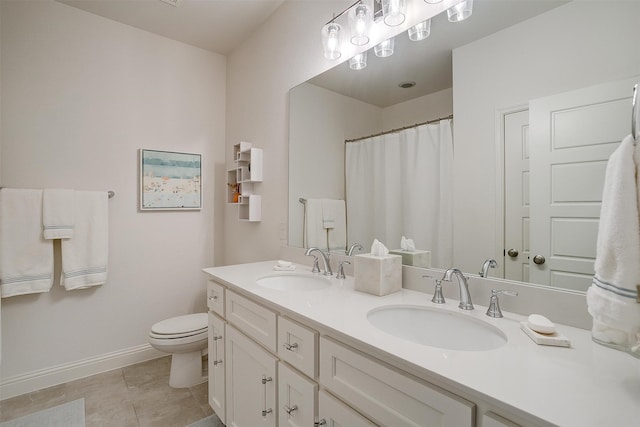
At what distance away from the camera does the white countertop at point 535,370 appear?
522 mm

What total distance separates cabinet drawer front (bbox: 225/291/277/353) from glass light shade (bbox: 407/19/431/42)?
1.30 meters

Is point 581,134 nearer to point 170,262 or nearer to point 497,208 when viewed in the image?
point 497,208

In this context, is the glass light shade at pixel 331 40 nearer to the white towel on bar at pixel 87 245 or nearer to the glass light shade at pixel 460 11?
the glass light shade at pixel 460 11

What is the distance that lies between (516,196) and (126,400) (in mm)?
2420

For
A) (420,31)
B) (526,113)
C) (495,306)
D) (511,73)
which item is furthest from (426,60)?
(495,306)

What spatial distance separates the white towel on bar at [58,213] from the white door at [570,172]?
2599mm

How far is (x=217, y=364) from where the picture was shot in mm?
1614

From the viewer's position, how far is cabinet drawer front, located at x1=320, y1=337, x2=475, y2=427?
25.2 inches


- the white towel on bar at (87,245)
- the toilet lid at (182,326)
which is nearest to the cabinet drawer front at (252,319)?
the toilet lid at (182,326)

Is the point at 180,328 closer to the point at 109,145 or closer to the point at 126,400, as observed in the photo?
the point at 126,400

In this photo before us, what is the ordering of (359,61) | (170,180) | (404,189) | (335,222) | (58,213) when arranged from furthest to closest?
(170,180)
(58,213)
(335,222)
(359,61)
(404,189)

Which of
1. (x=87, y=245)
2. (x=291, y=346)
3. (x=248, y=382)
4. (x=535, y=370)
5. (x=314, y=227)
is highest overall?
(x=314, y=227)

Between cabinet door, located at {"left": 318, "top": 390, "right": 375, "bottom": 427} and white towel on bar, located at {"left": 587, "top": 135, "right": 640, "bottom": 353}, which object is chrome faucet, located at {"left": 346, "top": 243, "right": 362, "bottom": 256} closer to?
cabinet door, located at {"left": 318, "top": 390, "right": 375, "bottom": 427}

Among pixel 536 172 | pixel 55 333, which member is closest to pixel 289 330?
pixel 536 172
